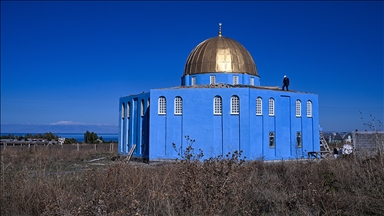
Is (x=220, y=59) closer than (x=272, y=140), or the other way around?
(x=272, y=140)

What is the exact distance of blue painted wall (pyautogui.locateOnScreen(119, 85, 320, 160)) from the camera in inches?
991

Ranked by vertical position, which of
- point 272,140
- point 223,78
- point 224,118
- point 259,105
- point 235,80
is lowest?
point 272,140

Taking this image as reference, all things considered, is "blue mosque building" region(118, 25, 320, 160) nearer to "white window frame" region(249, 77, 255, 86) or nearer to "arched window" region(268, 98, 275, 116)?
"arched window" region(268, 98, 275, 116)

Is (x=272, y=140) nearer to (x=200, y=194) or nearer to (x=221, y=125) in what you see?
(x=221, y=125)

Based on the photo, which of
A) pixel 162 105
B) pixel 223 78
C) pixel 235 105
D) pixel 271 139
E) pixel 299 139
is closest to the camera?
pixel 235 105

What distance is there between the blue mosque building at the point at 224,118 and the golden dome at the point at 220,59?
0.09 metres

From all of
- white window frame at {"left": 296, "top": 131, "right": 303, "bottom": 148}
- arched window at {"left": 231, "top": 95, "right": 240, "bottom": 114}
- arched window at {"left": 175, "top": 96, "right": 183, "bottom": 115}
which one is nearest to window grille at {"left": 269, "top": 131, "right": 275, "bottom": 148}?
white window frame at {"left": 296, "top": 131, "right": 303, "bottom": 148}

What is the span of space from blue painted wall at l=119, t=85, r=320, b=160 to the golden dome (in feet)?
15.3

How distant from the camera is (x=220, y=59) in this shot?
30.1 m

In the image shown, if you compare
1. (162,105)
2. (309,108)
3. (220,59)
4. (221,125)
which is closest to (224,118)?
(221,125)

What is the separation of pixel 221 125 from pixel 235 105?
1842 millimetres

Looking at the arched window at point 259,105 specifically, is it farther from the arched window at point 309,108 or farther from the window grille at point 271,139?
the arched window at point 309,108

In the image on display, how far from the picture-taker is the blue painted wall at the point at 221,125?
25.2 meters

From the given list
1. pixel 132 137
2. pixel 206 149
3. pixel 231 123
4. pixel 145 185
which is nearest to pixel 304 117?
pixel 231 123
